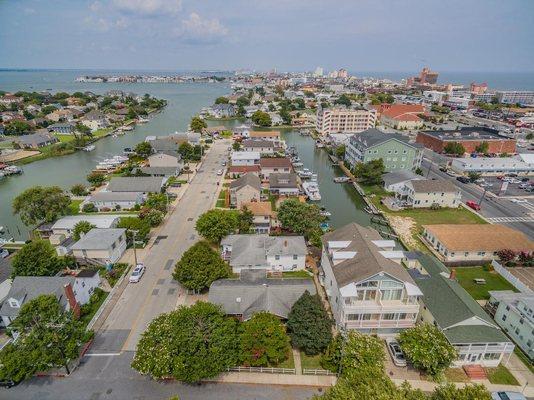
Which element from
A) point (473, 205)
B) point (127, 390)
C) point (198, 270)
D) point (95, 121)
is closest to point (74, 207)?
point (198, 270)

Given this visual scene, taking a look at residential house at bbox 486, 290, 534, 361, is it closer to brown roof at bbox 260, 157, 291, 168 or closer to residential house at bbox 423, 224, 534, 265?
residential house at bbox 423, 224, 534, 265

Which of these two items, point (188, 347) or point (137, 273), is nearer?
point (188, 347)

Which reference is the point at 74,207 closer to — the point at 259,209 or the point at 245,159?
the point at 259,209

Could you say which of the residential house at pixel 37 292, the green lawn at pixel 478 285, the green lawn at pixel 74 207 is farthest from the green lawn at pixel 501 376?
the green lawn at pixel 74 207

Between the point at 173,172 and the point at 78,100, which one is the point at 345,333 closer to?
the point at 173,172

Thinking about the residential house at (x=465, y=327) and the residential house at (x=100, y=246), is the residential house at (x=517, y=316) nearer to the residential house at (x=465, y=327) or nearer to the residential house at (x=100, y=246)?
the residential house at (x=465, y=327)

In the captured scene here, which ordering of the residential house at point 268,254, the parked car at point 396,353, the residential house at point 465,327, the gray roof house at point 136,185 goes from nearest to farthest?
the residential house at point 465,327, the parked car at point 396,353, the residential house at point 268,254, the gray roof house at point 136,185

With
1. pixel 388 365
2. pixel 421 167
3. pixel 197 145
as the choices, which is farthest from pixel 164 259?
pixel 421 167
